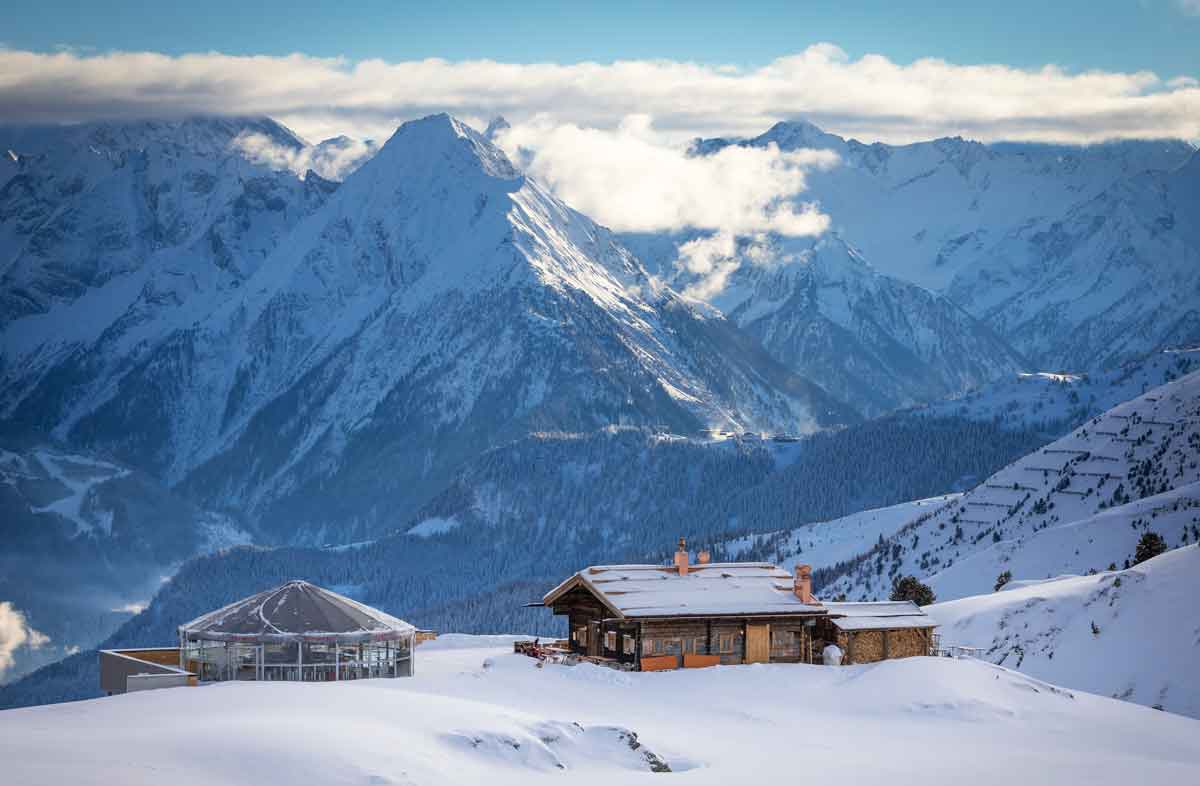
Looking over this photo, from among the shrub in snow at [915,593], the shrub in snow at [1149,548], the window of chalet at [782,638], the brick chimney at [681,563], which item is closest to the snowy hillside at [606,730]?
the window of chalet at [782,638]

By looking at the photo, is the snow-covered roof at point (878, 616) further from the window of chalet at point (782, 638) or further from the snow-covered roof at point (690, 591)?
the window of chalet at point (782, 638)

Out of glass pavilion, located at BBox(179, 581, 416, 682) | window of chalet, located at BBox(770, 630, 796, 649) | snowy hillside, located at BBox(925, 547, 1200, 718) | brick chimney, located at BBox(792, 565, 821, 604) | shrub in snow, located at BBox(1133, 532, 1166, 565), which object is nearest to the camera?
glass pavilion, located at BBox(179, 581, 416, 682)

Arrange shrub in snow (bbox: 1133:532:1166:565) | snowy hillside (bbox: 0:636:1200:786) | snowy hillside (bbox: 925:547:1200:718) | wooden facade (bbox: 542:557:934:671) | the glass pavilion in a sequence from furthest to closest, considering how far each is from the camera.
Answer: shrub in snow (bbox: 1133:532:1166:565) → snowy hillside (bbox: 925:547:1200:718) → wooden facade (bbox: 542:557:934:671) → the glass pavilion → snowy hillside (bbox: 0:636:1200:786)

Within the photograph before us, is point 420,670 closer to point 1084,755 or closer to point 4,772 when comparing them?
point 1084,755

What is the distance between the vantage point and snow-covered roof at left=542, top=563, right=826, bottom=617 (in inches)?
4097

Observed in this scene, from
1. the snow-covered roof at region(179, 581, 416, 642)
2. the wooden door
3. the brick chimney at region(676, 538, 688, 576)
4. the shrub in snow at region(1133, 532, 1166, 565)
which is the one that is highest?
the shrub in snow at region(1133, 532, 1166, 565)

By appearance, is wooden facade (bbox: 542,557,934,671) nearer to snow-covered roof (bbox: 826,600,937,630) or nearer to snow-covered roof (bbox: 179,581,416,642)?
snow-covered roof (bbox: 826,600,937,630)

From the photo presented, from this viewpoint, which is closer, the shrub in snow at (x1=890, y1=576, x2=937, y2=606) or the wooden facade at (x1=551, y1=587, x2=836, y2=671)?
the wooden facade at (x1=551, y1=587, x2=836, y2=671)

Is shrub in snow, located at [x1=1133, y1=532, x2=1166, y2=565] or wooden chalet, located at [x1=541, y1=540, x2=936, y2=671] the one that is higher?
shrub in snow, located at [x1=1133, y1=532, x2=1166, y2=565]

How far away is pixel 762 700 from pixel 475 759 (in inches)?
1011

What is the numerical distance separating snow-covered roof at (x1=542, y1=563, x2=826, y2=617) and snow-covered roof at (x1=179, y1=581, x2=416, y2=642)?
11446mm

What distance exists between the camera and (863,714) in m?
94.4

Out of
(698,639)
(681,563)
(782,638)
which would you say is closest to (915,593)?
(681,563)

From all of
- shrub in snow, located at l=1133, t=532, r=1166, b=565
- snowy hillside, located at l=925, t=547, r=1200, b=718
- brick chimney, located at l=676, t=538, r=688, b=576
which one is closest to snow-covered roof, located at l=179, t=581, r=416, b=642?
brick chimney, located at l=676, t=538, r=688, b=576
